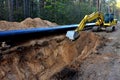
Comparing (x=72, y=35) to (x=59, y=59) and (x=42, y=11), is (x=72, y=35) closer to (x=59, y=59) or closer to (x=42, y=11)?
(x=59, y=59)

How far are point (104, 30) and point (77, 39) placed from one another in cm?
542

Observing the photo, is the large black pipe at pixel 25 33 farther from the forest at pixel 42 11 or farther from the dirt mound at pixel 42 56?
the forest at pixel 42 11

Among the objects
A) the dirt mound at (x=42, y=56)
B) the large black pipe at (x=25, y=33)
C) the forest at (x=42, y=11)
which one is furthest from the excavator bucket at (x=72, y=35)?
the forest at (x=42, y=11)

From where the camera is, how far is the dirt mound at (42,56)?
9422 millimetres

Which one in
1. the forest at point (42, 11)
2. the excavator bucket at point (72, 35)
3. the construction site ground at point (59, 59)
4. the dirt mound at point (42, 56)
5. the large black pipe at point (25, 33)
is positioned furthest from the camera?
the forest at point (42, 11)

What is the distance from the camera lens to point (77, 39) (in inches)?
525

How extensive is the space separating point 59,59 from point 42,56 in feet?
3.99

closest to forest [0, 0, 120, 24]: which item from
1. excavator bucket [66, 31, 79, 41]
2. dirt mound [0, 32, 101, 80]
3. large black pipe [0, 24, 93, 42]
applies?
large black pipe [0, 24, 93, 42]

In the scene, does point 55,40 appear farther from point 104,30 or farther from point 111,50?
point 104,30

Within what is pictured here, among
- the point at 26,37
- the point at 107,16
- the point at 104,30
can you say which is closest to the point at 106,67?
the point at 26,37

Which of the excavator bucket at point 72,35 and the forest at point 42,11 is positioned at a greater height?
the forest at point 42,11

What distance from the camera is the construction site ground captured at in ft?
27.4

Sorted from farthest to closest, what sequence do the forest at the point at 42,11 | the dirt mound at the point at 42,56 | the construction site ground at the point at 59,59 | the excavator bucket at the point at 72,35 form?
the forest at the point at 42,11
the excavator bucket at the point at 72,35
the dirt mound at the point at 42,56
the construction site ground at the point at 59,59

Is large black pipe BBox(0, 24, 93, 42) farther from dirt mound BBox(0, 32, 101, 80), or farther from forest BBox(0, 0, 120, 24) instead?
forest BBox(0, 0, 120, 24)
